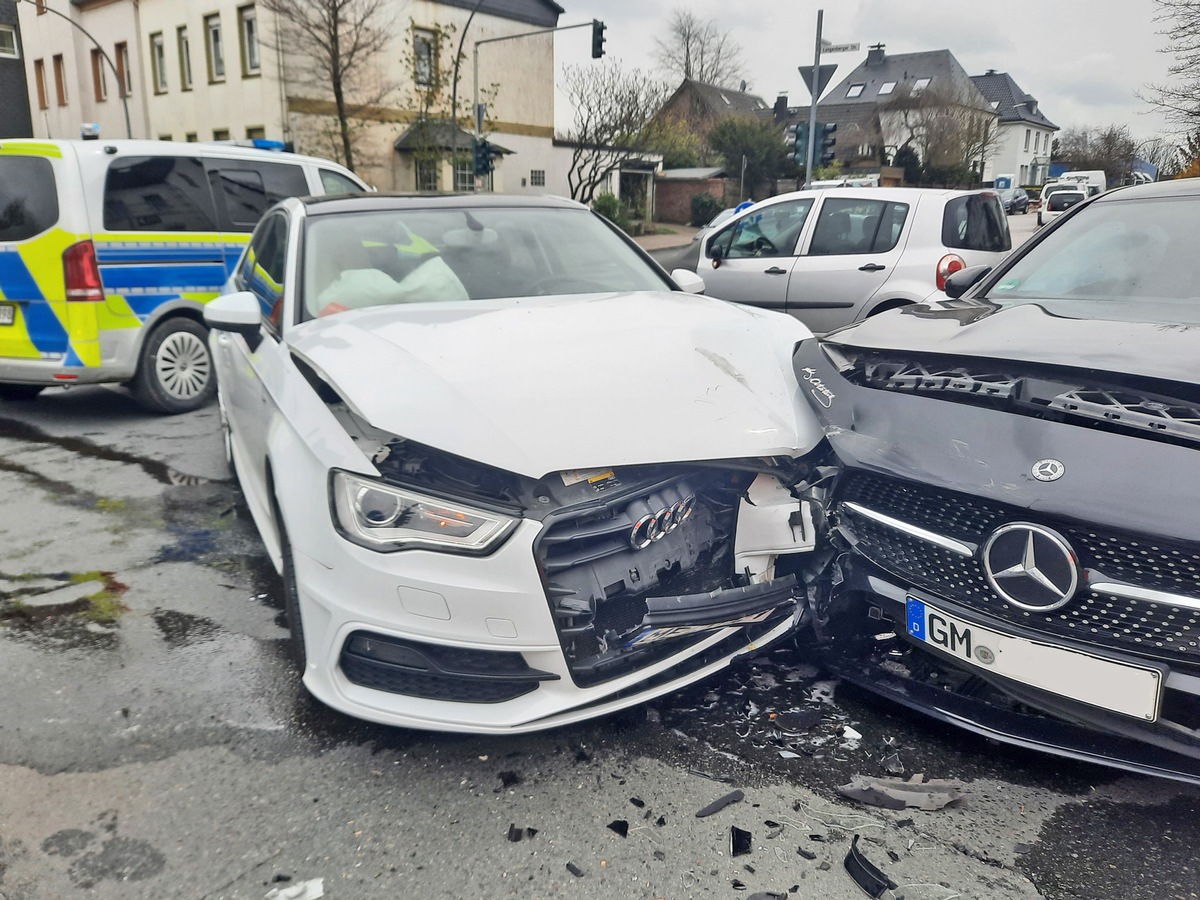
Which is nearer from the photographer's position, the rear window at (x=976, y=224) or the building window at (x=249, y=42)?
the rear window at (x=976, y=224)

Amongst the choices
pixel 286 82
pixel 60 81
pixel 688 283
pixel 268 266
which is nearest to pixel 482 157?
pixel 286 82

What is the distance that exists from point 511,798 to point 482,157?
21798 millimetres

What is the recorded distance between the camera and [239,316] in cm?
353

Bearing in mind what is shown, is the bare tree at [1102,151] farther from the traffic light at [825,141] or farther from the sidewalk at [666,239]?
the traffic light at [825,141]

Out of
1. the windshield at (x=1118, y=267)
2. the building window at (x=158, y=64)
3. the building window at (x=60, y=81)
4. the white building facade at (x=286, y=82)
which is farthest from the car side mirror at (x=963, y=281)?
the building window at (x=60, y=81)

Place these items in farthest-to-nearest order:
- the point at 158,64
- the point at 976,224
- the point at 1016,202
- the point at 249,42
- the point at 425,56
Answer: the point at 1016,202
the point at 158,64
the point at 425,56
the point at 249,42
the point at 976,224

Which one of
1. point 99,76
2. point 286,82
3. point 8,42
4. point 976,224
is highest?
point 8,42

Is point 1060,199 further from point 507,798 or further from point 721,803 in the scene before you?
point 507,798

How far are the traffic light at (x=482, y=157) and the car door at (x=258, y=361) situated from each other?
60.1ft

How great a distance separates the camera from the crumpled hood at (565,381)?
2441mm

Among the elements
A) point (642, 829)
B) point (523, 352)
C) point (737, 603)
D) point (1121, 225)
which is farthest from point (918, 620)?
point (1121, 225)

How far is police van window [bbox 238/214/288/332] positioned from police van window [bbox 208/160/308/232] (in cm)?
214

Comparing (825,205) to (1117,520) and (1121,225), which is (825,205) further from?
(1117,520)

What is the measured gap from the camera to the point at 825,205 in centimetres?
827
